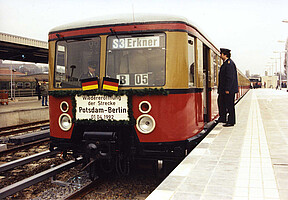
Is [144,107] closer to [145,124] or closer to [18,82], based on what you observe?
[145,124]

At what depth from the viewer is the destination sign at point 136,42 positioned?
5.13m

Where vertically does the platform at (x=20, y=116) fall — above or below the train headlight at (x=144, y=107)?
below

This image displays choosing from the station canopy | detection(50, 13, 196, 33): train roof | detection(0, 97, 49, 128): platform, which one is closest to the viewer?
detection(50, 13, 196, 33): train roof

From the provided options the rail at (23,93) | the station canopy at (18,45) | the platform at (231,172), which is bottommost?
the platform at (231,172)

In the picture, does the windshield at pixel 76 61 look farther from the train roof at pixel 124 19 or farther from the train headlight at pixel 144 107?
the train headlight at pixel 144 107

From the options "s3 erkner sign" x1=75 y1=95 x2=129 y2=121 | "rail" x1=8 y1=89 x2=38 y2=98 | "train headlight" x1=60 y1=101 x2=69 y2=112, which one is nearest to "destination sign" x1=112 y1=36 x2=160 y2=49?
"s3 erkner sign" x1=75 y1=95 x2=129 y2=121

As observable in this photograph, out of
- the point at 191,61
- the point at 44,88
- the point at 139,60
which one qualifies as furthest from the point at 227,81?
the point at 44,88

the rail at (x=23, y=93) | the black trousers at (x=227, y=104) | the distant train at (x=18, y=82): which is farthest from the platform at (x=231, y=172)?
the distant train at (x=18, y=82)

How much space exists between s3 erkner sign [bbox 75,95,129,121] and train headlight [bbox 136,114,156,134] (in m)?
0.21

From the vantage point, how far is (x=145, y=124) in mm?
5125

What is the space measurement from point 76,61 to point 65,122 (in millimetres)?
1078

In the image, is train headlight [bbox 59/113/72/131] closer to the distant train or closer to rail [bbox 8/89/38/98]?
rail [bbox 8/89/38/98]

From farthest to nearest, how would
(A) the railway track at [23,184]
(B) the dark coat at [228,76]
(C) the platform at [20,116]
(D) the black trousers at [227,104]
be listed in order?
(C) the platform at [20,116]
(D) the black trousers at [227,104]
(B) the dark coat at [228,76]
(A) the railway track at [23,184]

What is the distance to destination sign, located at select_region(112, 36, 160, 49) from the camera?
202 inches
